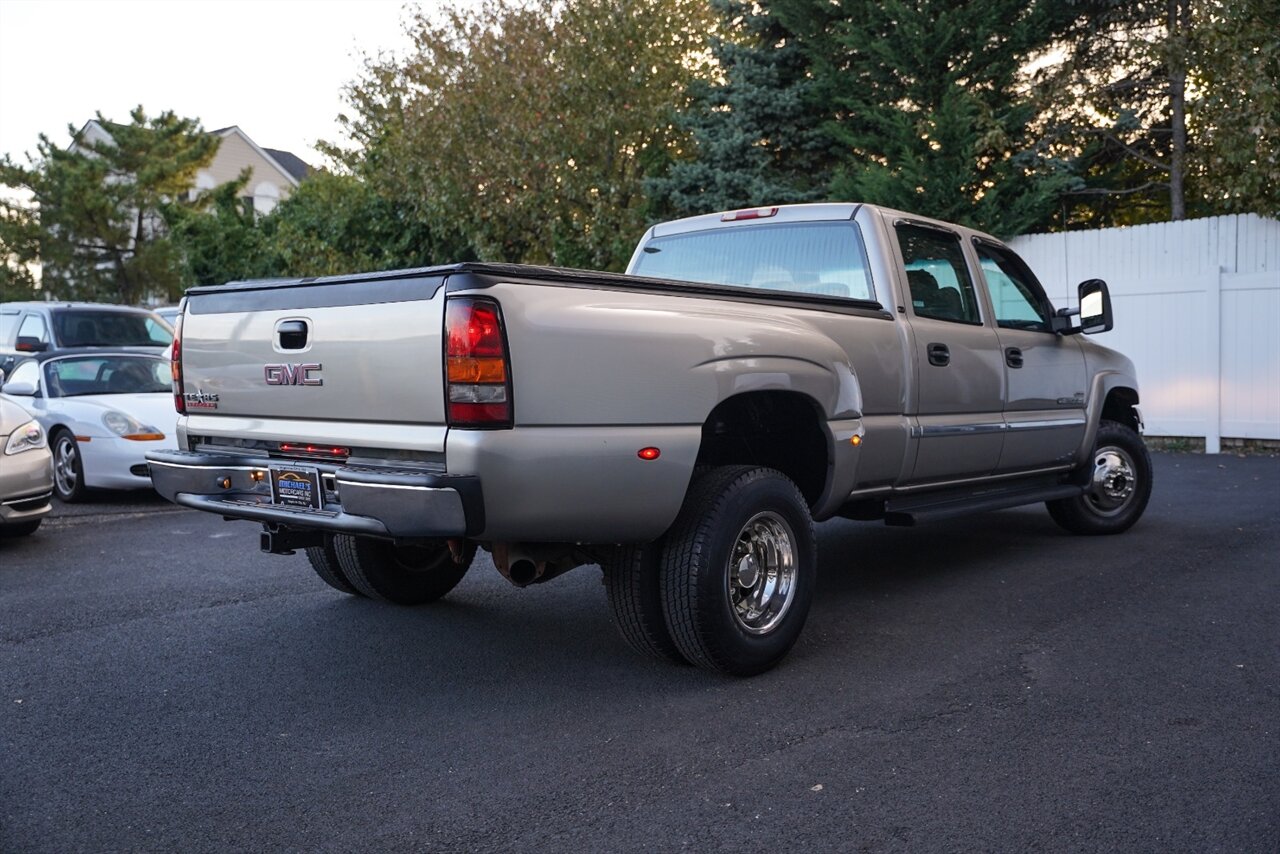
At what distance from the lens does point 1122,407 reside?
319 inches

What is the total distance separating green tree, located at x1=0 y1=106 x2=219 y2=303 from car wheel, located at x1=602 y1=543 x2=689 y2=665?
97.0 ft

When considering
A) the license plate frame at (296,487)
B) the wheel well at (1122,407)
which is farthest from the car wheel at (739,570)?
the wheel well at (1122,407)

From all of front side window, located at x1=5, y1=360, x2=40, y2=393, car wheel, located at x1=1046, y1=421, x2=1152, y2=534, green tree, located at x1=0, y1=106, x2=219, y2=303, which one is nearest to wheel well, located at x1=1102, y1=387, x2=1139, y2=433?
car wheel, located at x1=1046, y1=421, x2=1152, y2=534

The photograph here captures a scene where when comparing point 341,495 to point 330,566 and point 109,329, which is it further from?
point 109,329

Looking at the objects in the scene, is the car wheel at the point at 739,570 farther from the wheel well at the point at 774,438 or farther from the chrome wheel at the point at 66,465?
the chrome wheel at the point at 66,465

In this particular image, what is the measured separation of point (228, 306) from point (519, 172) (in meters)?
15.4

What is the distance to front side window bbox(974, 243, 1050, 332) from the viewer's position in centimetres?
690

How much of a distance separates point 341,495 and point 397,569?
1.87 metres

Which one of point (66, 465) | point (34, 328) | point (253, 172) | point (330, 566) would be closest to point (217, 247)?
point (253, 172)

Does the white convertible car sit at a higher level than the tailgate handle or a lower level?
lower

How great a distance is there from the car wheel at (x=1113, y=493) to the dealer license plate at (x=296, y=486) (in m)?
5.15

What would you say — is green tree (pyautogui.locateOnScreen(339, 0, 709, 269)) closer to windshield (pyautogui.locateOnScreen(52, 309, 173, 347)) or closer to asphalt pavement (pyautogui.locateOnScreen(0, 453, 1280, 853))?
windshield (pyautogui.locateOnScreen(52, 309, 173, 347))

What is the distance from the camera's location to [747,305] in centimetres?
492

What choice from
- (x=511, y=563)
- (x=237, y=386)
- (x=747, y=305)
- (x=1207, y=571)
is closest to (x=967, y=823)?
(x=511, y=563)
